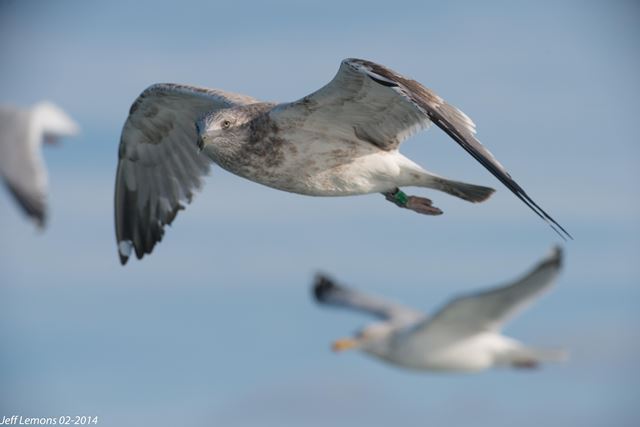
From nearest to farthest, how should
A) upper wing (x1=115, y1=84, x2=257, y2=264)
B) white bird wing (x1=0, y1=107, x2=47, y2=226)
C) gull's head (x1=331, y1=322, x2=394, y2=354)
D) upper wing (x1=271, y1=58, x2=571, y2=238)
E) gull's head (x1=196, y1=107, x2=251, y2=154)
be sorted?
upper wing (x1=271, y1=58, x2=571, y2=238) < gull's head (x1=196, y1=107, x2=251, y2=154) < upper wing (x1=115, y1=84, x2=257, y2=264) < white bird wing (x1=0, y1=107, x2=47, y2=226) < gull's head (x1=331, y1=322, x2=394, y2=354)

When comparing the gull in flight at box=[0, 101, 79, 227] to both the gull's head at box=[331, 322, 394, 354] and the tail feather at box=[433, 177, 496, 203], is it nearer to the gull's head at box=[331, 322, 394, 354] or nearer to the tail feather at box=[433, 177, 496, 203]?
the gull's head at box=[331, 322, 394, 354]

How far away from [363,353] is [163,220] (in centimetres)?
833

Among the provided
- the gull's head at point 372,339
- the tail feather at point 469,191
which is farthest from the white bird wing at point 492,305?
the tail feather at point 469,191

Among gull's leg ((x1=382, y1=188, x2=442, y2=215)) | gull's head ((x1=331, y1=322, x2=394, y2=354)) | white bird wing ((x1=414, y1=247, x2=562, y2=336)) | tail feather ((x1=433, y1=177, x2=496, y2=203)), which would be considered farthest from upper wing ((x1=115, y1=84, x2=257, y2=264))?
gull's head ((x1=331, y1=322, x2=394, y2=354))

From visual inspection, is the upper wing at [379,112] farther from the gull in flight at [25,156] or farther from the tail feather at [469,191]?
the gull in flight at [25,156]

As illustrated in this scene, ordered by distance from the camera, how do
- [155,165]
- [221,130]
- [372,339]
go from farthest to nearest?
[372,339] < [155,165] < [221,130]

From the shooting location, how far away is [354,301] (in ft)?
70.7

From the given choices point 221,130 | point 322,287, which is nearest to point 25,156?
point 322,287

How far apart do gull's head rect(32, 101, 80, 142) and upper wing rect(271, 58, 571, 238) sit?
9843 millimetres

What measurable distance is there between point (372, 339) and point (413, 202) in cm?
942

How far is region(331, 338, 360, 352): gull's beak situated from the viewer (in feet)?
69.5

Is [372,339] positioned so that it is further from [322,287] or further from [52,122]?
[52,122]

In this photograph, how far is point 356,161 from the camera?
36.7ft

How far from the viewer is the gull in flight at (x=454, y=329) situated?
17500 millimetres
